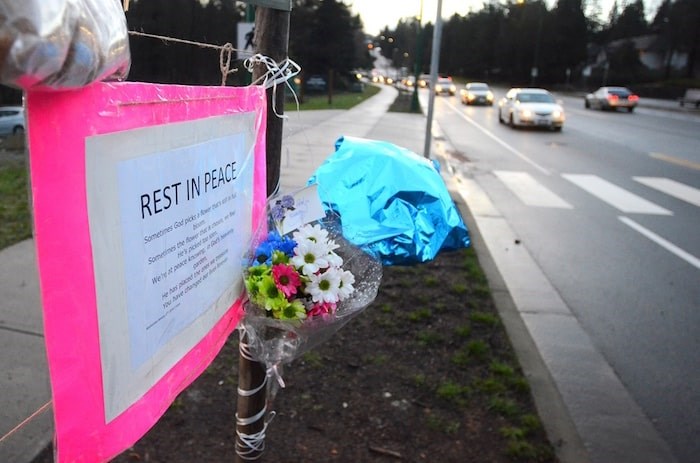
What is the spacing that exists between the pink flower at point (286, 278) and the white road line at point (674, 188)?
9.27m

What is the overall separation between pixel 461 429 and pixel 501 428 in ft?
0.70

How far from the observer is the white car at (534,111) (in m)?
19.6

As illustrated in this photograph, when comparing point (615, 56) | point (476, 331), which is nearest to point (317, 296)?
point (476, 331)

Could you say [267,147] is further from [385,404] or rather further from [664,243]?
[664,243]

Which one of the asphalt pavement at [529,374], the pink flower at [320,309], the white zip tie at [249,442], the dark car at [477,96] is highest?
the dark car at [477,96]

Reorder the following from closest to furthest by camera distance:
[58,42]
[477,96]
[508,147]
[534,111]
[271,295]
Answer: [58,42] < [271,295] < [508,147] < [534,111] < [477,96]

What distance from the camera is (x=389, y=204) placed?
2.13m

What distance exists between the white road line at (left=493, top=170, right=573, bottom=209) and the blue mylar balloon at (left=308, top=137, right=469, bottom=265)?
713 cm

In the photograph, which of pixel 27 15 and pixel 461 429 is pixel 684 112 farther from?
pixel 27 15

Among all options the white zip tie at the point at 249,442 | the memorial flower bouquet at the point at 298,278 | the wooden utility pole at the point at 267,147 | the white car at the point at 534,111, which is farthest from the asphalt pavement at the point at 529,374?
the white car at the point at 534,111

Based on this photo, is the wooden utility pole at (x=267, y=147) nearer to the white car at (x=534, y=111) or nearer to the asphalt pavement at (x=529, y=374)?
the asphalt pavement at (x=529, y=374)

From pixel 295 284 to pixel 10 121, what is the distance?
65.6 feet

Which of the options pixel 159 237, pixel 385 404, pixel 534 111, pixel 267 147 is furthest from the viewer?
pixel 534 111

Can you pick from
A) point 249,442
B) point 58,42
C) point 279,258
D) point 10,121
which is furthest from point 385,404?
point 10,121
